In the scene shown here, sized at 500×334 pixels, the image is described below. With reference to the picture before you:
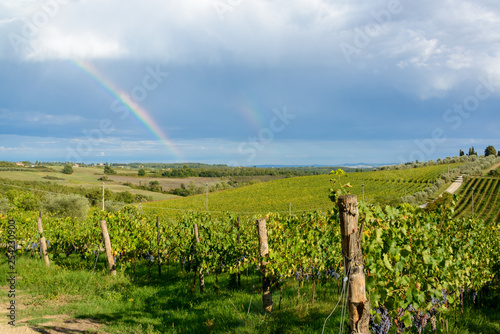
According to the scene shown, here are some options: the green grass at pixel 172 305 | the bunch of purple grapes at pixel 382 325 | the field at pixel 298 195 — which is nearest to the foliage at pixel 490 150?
the field at pixel 298 195

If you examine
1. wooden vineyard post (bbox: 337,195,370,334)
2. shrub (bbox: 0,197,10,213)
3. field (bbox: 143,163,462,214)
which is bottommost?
field (bbox: 143,163,462,214)

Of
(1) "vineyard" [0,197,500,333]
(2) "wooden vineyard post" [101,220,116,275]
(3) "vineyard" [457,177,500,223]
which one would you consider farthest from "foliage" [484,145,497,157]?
(2) "wooden vineyard post" [101,220,116,275]

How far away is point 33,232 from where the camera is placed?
10.1m

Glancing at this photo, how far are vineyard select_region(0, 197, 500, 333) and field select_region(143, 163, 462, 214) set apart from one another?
2505cm

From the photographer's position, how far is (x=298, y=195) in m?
47.3

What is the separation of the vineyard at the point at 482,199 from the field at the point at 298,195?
5.92 meters

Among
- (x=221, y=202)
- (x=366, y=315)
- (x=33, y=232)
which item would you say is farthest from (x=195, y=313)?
(x=221, y=202)

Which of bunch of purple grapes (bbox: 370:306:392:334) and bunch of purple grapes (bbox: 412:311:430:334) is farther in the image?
bunch of purple grapes (bbox: 412:311:430:334)

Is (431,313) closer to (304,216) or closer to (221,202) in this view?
(304,216)

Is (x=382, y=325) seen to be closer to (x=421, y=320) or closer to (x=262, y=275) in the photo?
(x=421, y=320)

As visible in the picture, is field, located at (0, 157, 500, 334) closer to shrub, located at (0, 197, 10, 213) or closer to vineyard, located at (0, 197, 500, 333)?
vineyard, located at (0, 197, 500, 333)

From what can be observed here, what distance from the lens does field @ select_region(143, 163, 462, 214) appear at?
40469 mm

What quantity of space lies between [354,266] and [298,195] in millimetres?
45304

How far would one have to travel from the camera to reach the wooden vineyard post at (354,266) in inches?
106
